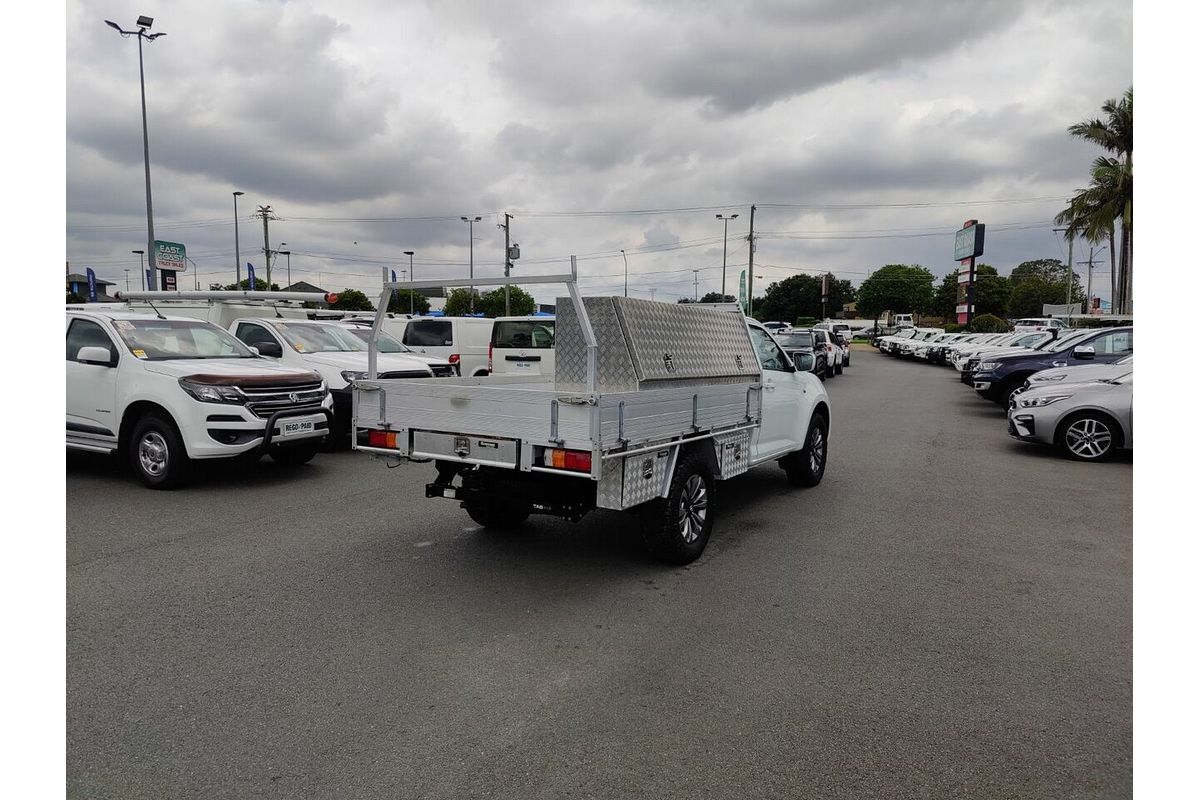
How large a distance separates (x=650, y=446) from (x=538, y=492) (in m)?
0.89

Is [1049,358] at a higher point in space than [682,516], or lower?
higher

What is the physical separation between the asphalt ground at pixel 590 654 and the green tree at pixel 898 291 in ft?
353

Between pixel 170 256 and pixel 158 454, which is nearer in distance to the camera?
pixel 158 454

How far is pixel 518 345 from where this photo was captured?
15.5 metres

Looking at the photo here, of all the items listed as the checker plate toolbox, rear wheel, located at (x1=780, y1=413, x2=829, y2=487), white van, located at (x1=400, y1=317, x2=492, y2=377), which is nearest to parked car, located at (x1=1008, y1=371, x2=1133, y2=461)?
rear wheel, located at (x1=780, y1=413, x2=829, y2=487)

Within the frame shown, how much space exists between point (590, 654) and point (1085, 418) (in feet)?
31.2

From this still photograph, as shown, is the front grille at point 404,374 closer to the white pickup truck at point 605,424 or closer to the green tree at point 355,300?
the white pickup truck at point 605,424

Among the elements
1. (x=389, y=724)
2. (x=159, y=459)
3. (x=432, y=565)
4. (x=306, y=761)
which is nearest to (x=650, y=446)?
(x=432, y=565)

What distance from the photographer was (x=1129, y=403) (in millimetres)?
10531

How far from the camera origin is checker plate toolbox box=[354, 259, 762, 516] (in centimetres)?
478

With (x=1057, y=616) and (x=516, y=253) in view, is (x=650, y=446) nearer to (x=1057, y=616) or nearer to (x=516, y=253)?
(x=1057, y=616)

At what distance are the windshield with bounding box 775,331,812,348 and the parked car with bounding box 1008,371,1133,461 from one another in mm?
12984

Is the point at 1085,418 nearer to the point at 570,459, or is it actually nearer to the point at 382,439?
the point at 570,459

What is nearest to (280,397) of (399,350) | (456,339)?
(399,350)
